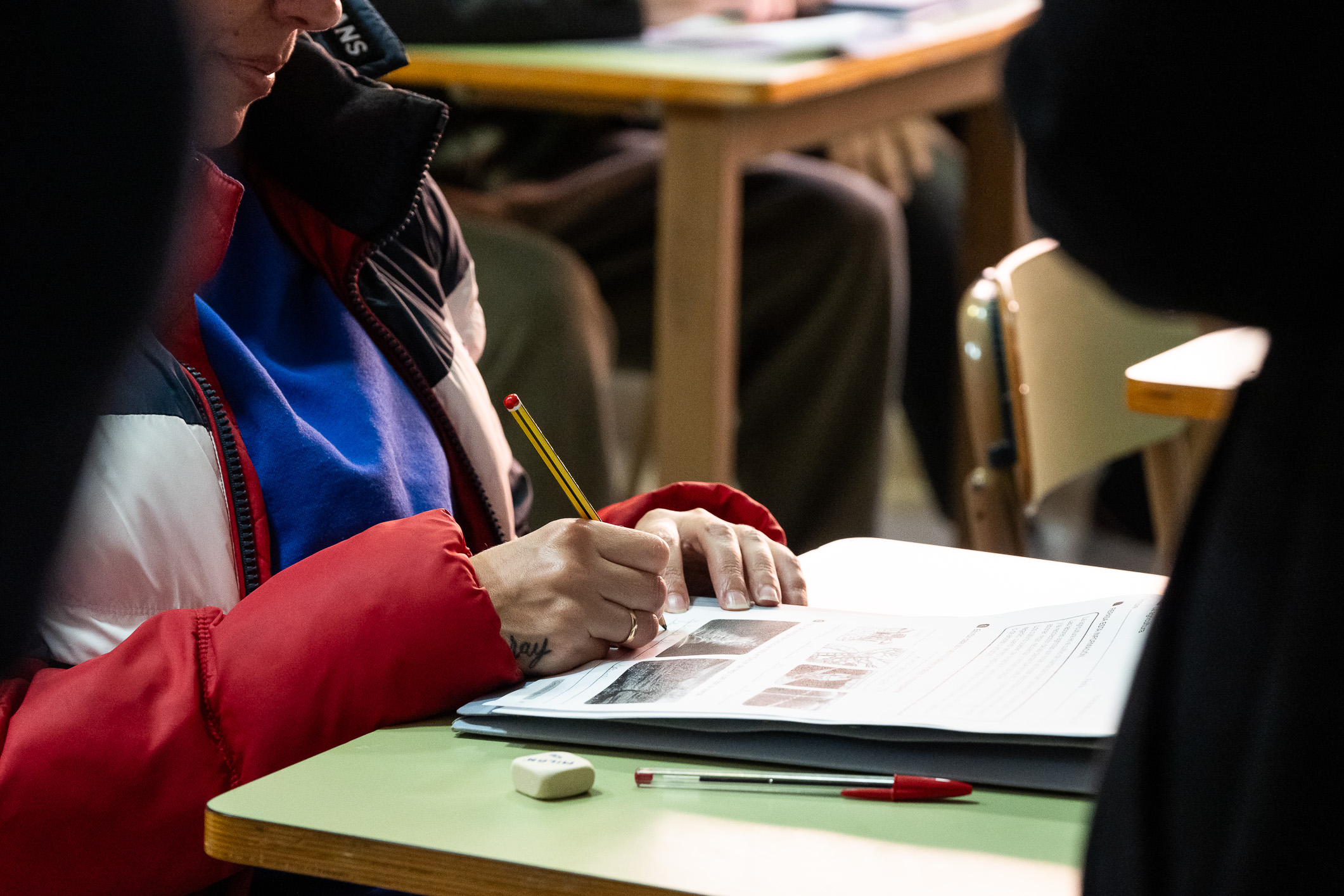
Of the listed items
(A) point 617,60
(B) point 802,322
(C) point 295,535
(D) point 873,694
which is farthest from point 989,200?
(D) point 873,694

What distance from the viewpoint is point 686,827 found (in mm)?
573

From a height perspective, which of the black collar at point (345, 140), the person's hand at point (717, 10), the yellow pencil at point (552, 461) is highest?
the person's hand at point (717, 10)

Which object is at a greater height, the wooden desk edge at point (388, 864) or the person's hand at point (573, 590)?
the person's hand at point (573, 590)

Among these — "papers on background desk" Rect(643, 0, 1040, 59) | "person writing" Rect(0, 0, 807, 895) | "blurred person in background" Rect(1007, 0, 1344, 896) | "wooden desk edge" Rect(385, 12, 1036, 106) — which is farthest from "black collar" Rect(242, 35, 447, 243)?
"papers on background desk" Rect(643, 0, 1040, 59)

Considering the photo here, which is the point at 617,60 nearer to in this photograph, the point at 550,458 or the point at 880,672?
the point at 550,458

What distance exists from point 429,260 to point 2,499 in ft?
3.05

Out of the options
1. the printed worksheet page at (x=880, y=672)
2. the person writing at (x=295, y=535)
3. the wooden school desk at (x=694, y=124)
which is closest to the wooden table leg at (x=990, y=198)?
the wooden school desk at (x=694, y=124)

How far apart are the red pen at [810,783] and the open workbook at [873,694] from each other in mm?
13

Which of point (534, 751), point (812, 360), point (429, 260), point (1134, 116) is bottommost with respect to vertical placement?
point (812, 360)

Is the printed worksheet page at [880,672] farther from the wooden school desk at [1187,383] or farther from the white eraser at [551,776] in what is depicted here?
the wooden school desk at [1187,383]

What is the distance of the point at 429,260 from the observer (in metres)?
1.17

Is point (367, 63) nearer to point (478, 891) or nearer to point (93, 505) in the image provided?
point (93, 505)

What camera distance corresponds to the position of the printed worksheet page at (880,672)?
0.63m

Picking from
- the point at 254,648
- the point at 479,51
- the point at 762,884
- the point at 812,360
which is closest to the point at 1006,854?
the point at 762,884
